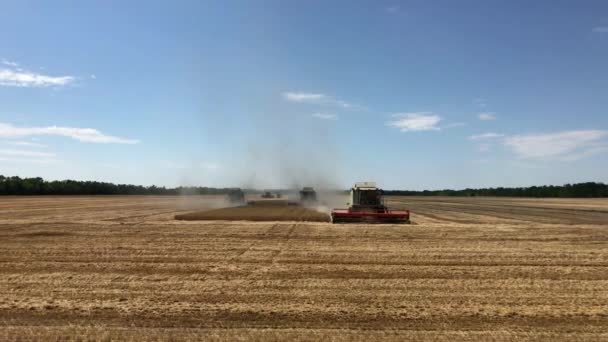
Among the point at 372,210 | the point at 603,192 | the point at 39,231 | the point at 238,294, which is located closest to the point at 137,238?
the point at 39,231

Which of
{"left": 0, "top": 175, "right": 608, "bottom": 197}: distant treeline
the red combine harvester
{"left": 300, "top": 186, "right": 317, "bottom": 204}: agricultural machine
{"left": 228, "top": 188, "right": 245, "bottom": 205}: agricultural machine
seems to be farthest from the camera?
{"left": 0, "top": 175, "right": 608, "bottom": 197}: distant treeline

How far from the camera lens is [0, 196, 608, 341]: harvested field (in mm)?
8273

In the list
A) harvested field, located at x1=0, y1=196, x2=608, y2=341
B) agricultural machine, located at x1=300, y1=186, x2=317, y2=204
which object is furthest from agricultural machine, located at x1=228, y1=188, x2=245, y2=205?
harvested field, located at x1=0, y1=196, x2=608, y2=341

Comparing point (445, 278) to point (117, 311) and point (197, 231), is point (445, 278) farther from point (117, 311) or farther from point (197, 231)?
point (197, 231)

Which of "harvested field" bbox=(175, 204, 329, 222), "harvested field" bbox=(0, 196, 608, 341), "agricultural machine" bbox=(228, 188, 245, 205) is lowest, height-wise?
"harvested field" bbox=(0, 196, 608, 341)

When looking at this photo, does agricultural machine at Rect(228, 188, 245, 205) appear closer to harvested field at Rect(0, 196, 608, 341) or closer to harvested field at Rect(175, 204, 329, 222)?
harvested field at Rect(175, 204, 329, 222)

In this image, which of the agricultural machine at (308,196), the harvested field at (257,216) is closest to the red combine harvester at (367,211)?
the harvested field at (257,216)

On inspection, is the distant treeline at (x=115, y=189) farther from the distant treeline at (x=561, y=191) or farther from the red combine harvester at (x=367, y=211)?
the red combine harvester at (x=367, y=211)

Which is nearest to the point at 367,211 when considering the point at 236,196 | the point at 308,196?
the point at 308,196

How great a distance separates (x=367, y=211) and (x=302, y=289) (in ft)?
71.8

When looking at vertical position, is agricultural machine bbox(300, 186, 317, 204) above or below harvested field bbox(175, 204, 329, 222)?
above

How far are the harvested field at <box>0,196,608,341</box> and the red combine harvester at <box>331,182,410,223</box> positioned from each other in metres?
10.3

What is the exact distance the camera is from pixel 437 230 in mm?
26141

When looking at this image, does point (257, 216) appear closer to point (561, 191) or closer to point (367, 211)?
point (367, 211)
